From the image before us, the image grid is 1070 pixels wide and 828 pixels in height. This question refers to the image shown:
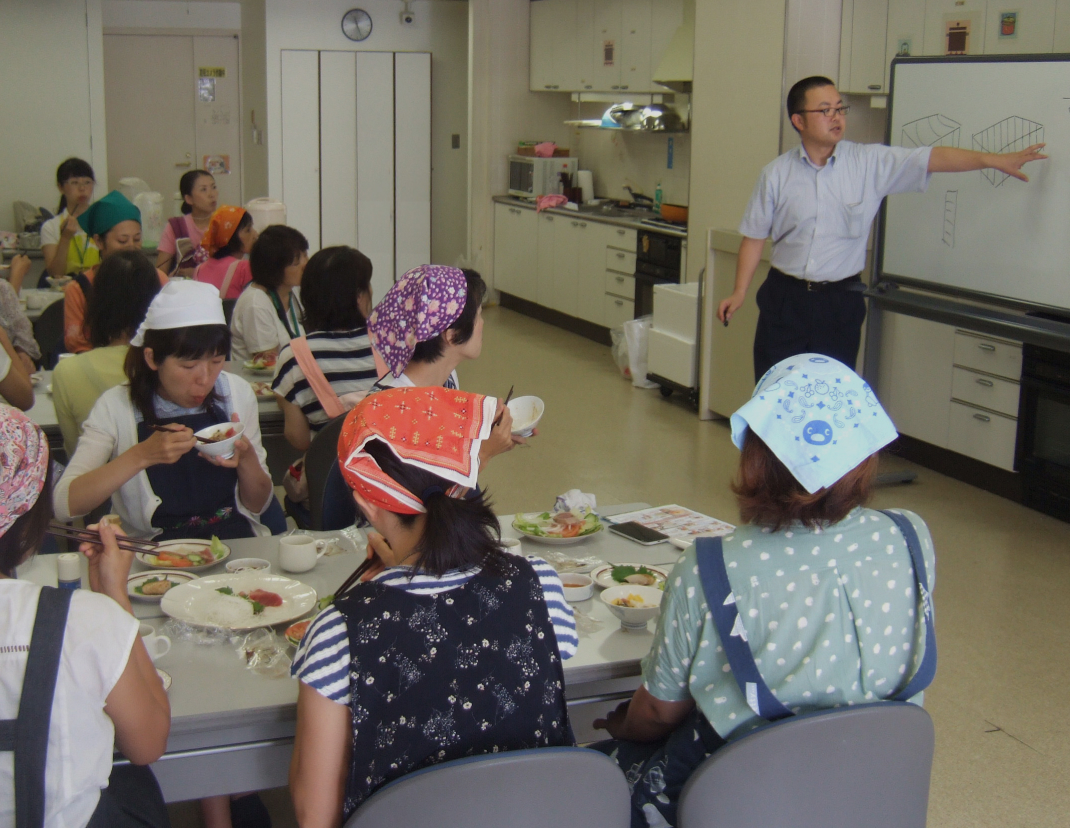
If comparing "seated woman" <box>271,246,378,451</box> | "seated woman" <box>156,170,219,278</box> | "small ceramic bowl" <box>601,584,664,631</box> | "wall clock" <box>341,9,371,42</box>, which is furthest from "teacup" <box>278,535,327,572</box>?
"wall clock" <box>341,9,371,42</box>

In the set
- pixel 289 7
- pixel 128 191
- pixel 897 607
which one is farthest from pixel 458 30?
pixel 897 607

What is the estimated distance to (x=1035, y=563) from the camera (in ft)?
13.5

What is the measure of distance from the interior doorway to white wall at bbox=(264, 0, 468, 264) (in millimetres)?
1675

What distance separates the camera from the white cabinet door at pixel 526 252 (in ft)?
29.2

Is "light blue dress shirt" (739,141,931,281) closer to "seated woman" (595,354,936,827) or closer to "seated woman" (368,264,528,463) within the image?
"seated woman" (368,264,528,463)

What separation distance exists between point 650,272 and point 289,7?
4.11 m

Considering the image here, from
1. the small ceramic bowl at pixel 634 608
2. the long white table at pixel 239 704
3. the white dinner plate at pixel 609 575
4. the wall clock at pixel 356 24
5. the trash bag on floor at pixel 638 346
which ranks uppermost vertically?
the wall clock at pixel 356 24

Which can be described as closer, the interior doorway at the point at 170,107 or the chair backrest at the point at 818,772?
the chair backrest at the point at 818,772

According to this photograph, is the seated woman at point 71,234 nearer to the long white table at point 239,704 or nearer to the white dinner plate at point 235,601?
the white dinner plate at point 235,601

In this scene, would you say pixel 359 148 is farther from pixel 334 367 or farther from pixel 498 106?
pixel 334 367

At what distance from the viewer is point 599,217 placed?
313 inches

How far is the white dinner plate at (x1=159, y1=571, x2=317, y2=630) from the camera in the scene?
1.95m

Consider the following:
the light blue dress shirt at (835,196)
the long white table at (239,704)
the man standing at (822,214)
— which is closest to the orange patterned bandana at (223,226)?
the man standing at (822,214)

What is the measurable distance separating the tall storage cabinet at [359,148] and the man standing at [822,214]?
5637 millimetres
